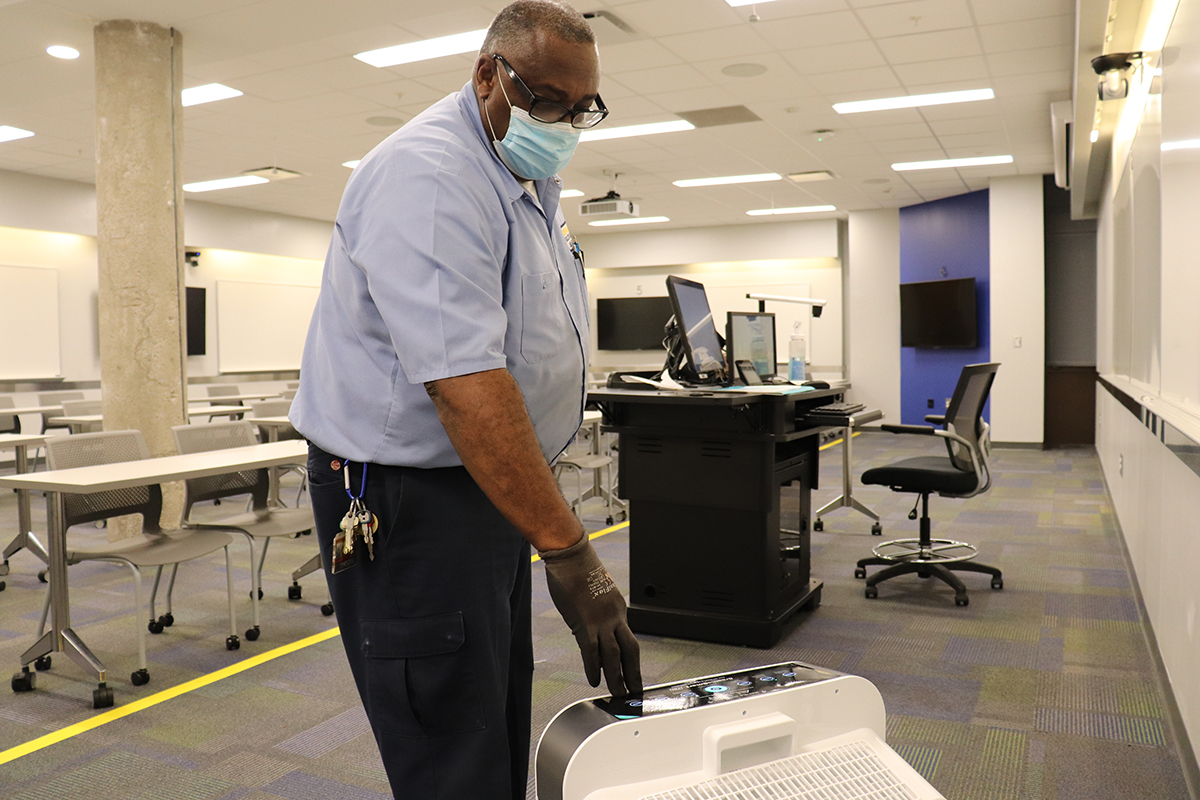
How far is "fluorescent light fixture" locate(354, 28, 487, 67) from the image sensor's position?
5.32 meters

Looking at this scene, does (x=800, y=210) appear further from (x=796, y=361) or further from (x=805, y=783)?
(x=805, y=783)

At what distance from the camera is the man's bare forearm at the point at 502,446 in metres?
0.97

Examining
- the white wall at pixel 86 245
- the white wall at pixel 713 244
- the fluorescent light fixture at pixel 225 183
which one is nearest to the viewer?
the white wall at pixel 86 245

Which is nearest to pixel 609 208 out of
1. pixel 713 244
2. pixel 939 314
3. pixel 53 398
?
pixel 939 314

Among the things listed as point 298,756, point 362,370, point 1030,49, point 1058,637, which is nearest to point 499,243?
point 362,370

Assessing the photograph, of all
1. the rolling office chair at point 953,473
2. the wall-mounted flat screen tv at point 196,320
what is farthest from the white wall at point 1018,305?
the wall-mounted flat screen tv at point 196,320

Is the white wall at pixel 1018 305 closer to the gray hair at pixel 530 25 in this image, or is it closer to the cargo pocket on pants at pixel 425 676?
the gray hair at pixel 530 25

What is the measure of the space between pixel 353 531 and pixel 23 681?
244cm

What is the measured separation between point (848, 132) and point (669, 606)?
567 cm

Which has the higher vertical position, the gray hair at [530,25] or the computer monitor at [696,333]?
the gray hair at [530,25]

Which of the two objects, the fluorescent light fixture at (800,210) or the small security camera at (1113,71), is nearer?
the small security camera at (1113,71)

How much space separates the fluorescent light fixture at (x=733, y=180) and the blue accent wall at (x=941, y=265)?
2.64 m

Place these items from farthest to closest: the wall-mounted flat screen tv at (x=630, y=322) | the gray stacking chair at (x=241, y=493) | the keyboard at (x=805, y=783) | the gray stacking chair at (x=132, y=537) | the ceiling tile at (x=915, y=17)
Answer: the wall-mounted flat screen tv at (x=630, y=322), the ceiling tile at (x=915, y=17), the gray stacking chair at (x=241, y=493), the gray stacking chair at (x=132, y=537), the keyboard at (x=805, y=783)

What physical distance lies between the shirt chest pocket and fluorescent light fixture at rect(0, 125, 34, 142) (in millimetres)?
7910
